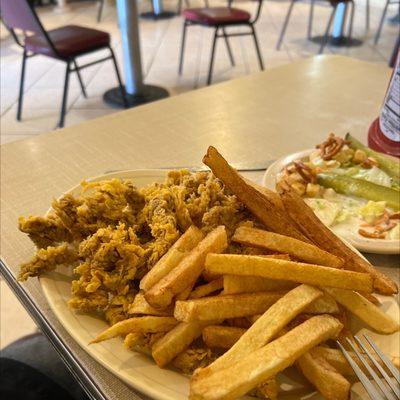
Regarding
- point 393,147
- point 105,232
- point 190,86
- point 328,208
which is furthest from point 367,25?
point 105,232

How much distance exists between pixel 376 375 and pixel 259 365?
0.18 m

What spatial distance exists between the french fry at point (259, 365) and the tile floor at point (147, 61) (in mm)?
1447

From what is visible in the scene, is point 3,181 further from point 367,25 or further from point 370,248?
point 367,25

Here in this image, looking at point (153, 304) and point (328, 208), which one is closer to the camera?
point (153, 304)

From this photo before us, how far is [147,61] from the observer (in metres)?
5.02

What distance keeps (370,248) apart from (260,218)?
0.31 metres

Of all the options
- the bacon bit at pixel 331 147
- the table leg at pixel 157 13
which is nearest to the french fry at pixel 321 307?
the bacon bit at pixel 331 147

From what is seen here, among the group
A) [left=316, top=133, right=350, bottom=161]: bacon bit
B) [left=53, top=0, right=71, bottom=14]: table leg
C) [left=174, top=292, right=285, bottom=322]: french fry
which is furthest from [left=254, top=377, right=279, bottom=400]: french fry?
[left=53, top=0, right=71, bottom=14]: table leg

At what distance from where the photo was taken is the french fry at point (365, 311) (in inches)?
27.2

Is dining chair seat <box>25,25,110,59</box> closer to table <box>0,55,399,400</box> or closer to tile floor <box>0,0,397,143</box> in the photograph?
tile floor <box>0,0,397,143</box>

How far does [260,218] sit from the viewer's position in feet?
2.55

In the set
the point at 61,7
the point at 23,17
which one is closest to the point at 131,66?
the point at 23,17

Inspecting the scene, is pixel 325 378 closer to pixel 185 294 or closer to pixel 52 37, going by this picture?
pixel 185 294

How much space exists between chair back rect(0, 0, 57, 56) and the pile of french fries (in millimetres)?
2525
